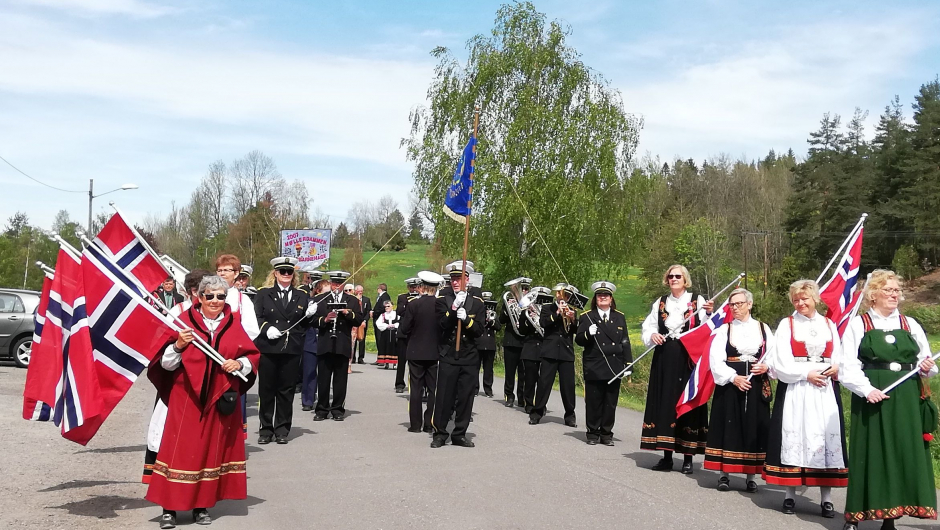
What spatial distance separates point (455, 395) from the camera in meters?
10.8

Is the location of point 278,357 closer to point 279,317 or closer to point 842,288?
point 279,317

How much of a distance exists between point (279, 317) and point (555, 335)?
12.6 feet

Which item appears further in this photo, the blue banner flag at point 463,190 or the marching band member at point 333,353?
the marching band member at point 333,353

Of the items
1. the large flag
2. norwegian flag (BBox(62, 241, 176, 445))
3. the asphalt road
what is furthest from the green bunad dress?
norwegian flag (BBox(62, 241, 176, 445))

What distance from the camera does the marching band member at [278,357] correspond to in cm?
1070

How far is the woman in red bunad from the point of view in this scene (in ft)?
21.3

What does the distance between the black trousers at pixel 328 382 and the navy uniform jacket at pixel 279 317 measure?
163 cm

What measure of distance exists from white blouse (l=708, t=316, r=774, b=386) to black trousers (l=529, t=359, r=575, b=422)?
4.02 metres

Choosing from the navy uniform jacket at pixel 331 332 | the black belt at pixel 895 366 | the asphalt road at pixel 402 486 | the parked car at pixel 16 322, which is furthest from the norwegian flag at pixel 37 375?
the parked car at pixel 16 322

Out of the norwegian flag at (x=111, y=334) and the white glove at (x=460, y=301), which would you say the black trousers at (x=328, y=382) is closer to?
the white glove at (x=460, y=301)

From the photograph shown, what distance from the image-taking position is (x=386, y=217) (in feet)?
326

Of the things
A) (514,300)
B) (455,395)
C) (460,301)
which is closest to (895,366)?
(460,301)

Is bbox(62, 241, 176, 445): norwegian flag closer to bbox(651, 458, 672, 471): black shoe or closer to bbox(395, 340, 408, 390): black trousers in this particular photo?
bbox(651, 458, 672, 471): black shoe

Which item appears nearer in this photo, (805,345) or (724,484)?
(805,345)
